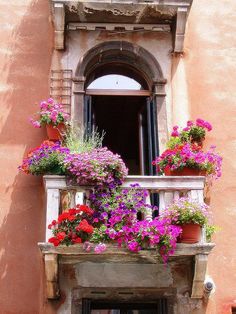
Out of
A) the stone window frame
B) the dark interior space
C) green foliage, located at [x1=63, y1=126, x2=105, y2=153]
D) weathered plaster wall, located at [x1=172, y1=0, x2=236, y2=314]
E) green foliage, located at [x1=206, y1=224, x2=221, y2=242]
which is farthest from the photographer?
the dark interior space

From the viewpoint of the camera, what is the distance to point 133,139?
13320mm

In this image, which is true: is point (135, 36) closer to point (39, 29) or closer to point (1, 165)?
point (39, 29)

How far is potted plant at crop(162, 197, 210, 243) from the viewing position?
7.01 m

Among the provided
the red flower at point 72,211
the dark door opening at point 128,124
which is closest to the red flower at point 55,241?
the red flower at point 72,211

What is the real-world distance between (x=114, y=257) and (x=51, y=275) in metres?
0.83

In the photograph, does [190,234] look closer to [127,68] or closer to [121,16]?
[127,68]

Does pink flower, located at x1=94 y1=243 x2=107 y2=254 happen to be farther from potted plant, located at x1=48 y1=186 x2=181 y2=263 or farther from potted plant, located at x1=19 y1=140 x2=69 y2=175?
potted plant, located at x1=19 y1=140 x2=69 y2=175

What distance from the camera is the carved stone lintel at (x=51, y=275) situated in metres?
7.14

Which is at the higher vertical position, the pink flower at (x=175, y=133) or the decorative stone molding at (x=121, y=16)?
the decorative stone molding at (x=121, y=16)

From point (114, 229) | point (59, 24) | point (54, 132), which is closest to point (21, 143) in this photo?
point (54, 132)

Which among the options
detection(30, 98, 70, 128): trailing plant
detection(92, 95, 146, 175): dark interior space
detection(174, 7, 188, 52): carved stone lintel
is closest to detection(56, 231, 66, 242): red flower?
detection(30, 98, 70, 128): trailing plant

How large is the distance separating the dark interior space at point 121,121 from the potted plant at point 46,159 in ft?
6.55

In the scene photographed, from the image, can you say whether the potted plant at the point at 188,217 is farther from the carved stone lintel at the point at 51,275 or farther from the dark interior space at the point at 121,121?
the dark interior space at the point at 121,121

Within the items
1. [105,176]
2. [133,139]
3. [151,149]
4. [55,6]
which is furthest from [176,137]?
[133,139]
